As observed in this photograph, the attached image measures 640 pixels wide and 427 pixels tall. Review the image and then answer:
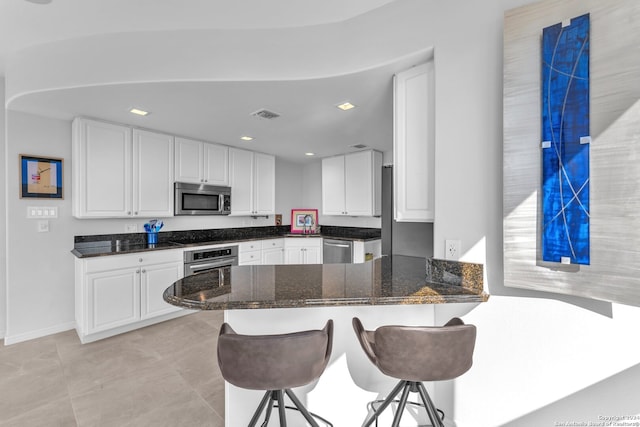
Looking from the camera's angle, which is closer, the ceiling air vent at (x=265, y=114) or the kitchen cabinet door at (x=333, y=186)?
the ceiling air vent at (x=265, y=114)

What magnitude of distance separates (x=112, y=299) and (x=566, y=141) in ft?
12.8

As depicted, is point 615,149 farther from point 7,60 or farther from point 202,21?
point 7,60

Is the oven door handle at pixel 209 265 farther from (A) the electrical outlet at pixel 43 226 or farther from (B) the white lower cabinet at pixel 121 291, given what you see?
(A) the electrical outlet at pixel 43 226

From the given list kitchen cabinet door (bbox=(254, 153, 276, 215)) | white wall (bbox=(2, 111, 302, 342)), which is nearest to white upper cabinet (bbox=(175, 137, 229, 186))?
kitchen cabinet door (bbox=(254, 153, 276, 215))

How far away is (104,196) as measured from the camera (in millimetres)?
3117

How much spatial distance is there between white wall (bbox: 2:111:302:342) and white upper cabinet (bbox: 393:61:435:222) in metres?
3.52

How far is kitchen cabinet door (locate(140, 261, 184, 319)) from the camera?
10.5 feet

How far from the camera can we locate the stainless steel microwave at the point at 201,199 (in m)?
3.69

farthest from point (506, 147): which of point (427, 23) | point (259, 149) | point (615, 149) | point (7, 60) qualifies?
point (7, 60)

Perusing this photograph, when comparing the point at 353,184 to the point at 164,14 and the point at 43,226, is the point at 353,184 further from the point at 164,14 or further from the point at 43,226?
the point at 43,226

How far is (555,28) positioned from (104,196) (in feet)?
13.0

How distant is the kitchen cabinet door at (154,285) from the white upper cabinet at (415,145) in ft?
9.44

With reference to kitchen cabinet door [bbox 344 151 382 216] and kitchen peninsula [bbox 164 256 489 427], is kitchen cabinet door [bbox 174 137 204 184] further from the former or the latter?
kitchen peninsula [bbox 164 256 489 427]

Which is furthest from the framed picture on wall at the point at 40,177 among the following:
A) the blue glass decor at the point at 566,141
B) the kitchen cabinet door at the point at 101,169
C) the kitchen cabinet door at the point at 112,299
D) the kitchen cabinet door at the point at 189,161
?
the blue glass decor at the point at 566,141
